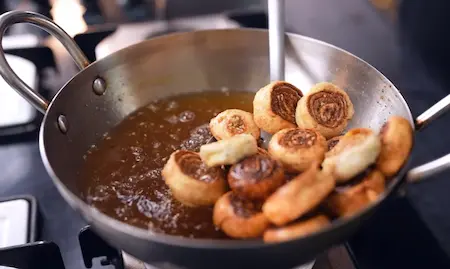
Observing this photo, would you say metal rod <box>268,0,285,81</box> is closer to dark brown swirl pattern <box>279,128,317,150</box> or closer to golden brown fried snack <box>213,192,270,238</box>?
dark brown swirl pattern <box>279,128,317,150</box>

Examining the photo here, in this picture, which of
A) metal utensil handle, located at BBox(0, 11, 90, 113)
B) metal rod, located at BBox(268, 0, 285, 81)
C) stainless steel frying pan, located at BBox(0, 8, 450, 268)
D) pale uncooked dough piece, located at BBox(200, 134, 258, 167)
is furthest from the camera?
metal rod, located at BBox(268, 0, 285, 81)

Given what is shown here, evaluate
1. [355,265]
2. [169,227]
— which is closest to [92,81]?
[169,227]

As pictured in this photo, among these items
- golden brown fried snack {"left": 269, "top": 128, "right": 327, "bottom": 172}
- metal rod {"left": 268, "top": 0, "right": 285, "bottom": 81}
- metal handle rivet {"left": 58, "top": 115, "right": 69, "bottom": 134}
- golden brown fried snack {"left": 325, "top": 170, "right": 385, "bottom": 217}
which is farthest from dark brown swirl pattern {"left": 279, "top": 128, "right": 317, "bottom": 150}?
metal handle rivet {"left": 58, "top": 115, "right": 69, "bottom": 134}

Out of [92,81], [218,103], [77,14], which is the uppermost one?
[77,14]

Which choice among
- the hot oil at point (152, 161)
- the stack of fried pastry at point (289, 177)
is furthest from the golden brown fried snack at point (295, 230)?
the hot oil at point (152, 161)

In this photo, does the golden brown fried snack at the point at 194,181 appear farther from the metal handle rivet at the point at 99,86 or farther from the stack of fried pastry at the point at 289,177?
the metal handle rivet at the point at 99,86

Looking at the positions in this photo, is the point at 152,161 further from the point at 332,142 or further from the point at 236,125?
the point at 332,142

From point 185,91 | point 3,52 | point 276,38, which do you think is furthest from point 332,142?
point 3,52

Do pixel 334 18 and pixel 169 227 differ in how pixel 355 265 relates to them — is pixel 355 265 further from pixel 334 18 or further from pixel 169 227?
pixel 334 18
